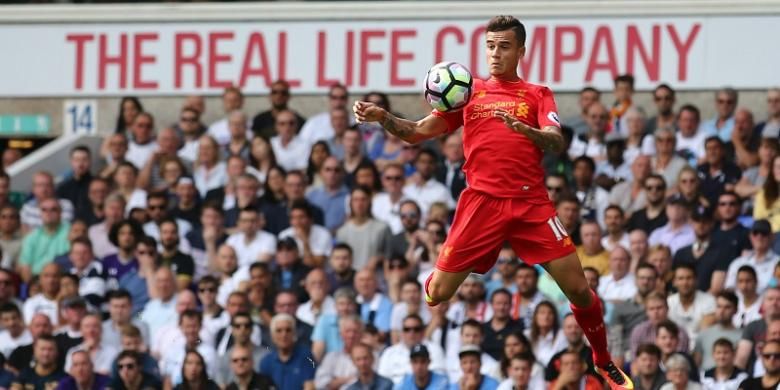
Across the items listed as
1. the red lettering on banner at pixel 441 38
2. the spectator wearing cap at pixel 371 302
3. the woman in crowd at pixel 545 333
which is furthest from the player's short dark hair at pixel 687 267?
the red lettering on banner at pixel 441 38

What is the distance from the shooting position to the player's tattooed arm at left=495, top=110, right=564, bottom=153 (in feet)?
43.2

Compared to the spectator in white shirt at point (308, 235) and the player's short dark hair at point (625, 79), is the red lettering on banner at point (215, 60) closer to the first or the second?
the spectator in white shirt at point (308, 235)

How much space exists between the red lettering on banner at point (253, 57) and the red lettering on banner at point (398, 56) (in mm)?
1483

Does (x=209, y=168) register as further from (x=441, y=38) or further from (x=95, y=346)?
(x=441, y=38)

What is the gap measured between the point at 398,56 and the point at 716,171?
5.11 metres

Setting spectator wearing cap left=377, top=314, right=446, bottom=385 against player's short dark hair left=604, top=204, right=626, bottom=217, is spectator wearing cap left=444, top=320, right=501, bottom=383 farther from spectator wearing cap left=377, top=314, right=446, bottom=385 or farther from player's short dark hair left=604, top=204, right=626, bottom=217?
player's short dark hair left=604, top=204, right=626, bottom=217

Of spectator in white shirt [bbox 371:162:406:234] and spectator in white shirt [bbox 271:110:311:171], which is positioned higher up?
spectator in white shirt [bbox 271:110:311:171]

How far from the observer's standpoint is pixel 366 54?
23.6 metres

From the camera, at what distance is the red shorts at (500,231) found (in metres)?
13.7

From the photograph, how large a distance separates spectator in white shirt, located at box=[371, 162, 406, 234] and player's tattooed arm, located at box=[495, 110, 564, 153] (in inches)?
263

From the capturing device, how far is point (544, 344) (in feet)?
59.4

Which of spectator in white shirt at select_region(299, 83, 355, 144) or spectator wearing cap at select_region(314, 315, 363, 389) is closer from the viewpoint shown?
spectator wearing cap at select_region(314, 315, 363, 389)

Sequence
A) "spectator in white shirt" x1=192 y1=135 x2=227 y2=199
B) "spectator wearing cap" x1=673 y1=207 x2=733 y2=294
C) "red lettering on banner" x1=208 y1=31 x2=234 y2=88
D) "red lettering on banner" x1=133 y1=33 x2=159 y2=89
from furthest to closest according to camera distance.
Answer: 1. "red lettering on banner" x1=133 y1=33 x2=159 y2=89
2. "red lettering on banner" x1=208 y1=31 x2=234 y2=88
3. "spectator in white shirt" x1=192 y1=135 x2=227 y2=199
4. "spectator wearing cap" x1=673 y1=207 x2=733 y2=294

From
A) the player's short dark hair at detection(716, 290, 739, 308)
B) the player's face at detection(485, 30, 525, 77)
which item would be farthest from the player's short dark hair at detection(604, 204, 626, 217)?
the player's face at detection(485, 30, 525, 77)
